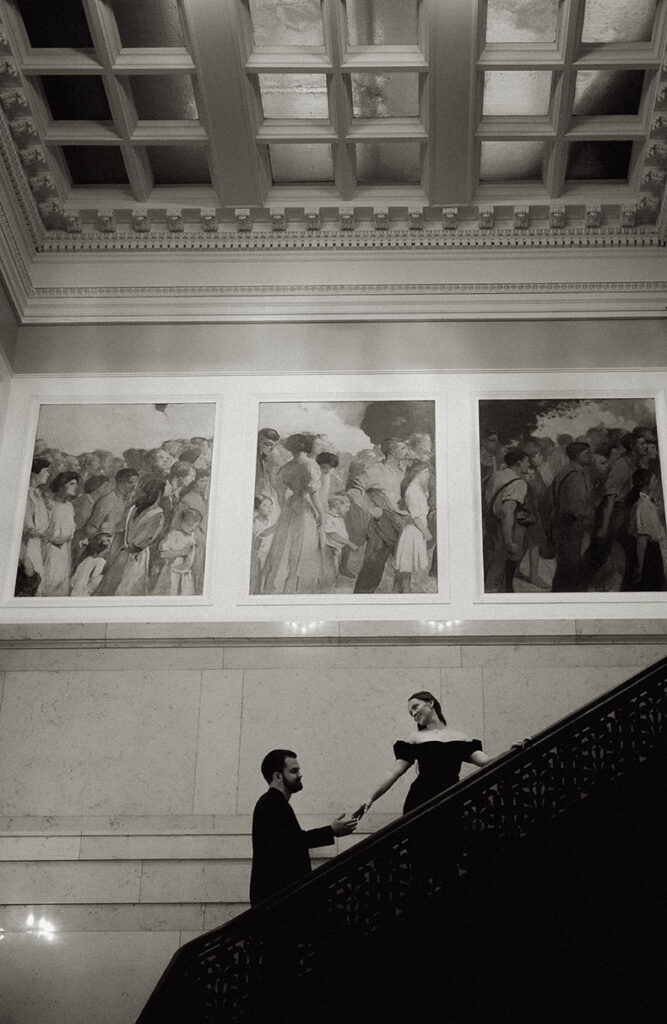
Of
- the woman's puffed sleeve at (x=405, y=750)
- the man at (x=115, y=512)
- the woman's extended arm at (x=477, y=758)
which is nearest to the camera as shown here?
the woman's extended arm at (x=477, y=758)

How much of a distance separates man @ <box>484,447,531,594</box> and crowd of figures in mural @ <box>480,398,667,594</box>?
0.4 inches

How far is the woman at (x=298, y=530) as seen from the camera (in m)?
11.1

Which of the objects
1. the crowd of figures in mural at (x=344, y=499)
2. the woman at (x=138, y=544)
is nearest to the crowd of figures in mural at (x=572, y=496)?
the crowd of figures in mural at (x=344, y=499)

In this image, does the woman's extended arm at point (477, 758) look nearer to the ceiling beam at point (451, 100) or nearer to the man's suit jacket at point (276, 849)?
the man's suit jacket at point (276, 849)

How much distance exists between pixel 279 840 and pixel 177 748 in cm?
335

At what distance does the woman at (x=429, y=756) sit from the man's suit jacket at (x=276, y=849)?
2.62 ft

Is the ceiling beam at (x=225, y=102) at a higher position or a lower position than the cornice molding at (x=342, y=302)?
higher

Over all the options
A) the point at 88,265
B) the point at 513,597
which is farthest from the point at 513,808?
the point at 88,265

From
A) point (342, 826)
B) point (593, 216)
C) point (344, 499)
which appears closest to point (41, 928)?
point (342, 826)

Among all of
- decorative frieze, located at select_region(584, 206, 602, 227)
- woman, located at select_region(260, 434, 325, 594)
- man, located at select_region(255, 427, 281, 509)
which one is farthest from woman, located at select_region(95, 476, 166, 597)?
decorative frieze, located at select_region(584, 206, 602, 227)

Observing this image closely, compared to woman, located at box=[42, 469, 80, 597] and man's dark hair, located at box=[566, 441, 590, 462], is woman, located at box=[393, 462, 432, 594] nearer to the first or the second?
man's dark hair, located at box=[566, 441, 590, 462]

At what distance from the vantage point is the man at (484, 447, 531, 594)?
1105cm

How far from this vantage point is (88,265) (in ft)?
42.4

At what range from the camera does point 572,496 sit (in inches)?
452
